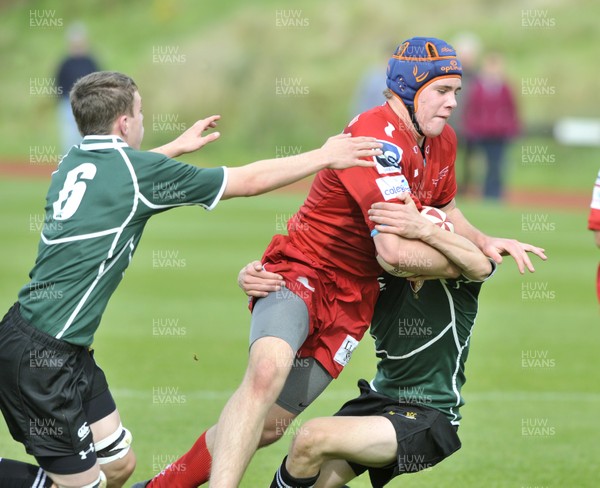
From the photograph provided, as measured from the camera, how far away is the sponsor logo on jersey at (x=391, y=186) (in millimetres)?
6139

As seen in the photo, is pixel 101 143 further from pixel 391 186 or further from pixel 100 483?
pixel 100 483

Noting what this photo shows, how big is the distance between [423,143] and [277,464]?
2.75 m

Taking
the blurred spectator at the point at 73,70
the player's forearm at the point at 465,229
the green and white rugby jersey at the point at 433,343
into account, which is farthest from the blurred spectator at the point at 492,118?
the green and white rugby jersey at the point at 433,343

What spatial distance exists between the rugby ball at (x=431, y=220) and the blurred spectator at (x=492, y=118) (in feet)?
62.2

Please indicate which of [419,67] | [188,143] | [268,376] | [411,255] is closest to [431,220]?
[411,255]

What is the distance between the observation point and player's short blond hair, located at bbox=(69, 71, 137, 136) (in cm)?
586

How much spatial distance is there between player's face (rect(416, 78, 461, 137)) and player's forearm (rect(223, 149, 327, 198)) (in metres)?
0.90

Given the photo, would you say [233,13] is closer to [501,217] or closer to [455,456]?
[501,217]

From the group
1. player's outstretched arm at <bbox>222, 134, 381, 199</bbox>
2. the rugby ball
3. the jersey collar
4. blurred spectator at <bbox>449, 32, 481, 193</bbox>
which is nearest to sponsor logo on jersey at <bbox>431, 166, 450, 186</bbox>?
the rugby ball

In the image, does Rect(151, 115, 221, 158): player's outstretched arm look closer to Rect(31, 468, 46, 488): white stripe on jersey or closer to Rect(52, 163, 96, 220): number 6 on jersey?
Rect(52, 163, 96, 220): number 6 on jersey

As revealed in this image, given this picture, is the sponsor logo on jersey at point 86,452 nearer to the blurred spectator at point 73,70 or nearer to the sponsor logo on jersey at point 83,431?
the sponsor logo on jersey at point 83,431

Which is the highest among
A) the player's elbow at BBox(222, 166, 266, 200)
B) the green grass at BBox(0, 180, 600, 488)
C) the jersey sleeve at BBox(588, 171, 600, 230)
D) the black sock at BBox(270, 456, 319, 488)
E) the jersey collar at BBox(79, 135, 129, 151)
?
the jersey collar at BBox(79, 135, 129, 151)

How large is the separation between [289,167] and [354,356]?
5.96m

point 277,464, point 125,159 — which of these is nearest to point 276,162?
point 125,159
